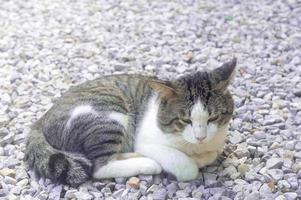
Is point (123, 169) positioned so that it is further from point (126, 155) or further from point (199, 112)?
point (199, 112)

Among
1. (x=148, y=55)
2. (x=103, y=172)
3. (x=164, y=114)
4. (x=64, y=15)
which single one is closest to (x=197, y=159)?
(x=164, y=114)

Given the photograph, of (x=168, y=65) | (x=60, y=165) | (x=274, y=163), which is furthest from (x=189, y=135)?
(x=168, y=65)

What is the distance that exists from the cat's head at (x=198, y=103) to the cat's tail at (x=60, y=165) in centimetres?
49

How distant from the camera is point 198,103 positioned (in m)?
2.75

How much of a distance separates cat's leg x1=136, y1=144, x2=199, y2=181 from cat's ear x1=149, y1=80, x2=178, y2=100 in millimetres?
282

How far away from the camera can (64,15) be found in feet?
17.8

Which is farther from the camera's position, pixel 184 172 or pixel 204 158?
pixel 204 158

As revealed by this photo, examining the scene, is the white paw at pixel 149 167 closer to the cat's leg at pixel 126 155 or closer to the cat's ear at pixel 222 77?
the cat's leg at pixel 126 155

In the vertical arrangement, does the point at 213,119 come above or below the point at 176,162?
above

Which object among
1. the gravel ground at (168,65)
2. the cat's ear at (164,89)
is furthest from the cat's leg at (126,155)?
the cat's ear at (164,89)

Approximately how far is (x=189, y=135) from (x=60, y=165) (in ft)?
2.18

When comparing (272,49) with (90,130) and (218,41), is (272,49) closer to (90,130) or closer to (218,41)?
(218,41)

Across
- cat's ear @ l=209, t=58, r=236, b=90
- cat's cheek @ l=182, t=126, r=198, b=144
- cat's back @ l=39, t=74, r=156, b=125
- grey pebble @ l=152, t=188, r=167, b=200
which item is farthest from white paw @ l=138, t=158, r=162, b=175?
cat's ear @ l=209, t=58, r=236, b=90

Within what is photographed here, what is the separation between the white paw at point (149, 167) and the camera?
289 centimetres
